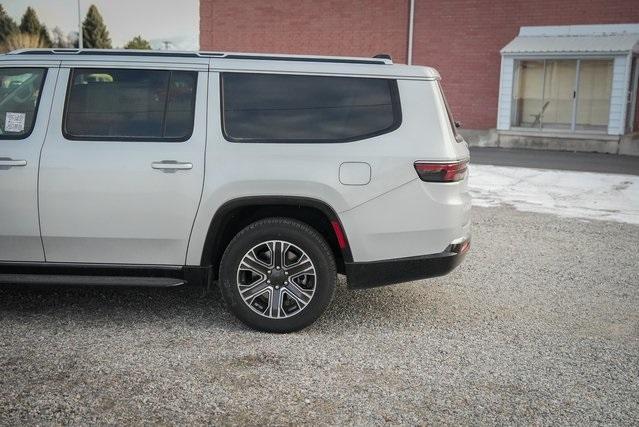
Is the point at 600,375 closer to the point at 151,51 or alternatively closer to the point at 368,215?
the point at 368,215

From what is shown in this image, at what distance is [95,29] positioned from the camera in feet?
209

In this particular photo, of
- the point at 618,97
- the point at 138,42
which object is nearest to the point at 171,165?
the point at 618,97

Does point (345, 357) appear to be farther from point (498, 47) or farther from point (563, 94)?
point (498, 47)

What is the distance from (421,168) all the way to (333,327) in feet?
4.32

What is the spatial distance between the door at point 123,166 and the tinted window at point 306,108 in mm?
251

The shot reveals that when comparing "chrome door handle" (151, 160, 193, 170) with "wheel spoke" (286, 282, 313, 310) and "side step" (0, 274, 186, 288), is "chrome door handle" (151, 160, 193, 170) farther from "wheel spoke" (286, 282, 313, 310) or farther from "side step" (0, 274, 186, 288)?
"wheel spoke" (286, 282, 313, 310)

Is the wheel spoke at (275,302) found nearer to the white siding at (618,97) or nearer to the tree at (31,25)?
the white siding at (618,97)

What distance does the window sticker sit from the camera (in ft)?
17.1

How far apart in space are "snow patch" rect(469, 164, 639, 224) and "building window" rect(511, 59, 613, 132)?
284 inches

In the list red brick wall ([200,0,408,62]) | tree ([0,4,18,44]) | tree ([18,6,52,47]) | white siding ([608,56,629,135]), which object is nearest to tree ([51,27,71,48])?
tree ([18,6,52,47])

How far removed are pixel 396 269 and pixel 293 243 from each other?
2.44 ft

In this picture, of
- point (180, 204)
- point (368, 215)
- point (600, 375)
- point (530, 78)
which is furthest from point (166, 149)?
point (530, 78)

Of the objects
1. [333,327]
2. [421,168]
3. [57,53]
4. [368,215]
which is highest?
[57,53]

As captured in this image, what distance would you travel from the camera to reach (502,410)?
397cm
